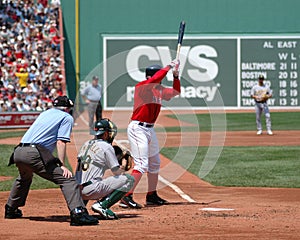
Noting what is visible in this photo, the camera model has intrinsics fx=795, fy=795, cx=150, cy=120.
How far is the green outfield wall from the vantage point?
43188 mm

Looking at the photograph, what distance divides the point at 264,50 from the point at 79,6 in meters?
10.4

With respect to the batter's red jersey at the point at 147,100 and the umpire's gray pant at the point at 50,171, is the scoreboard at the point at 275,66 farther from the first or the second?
the umpire's gray pant at the point at 50,171

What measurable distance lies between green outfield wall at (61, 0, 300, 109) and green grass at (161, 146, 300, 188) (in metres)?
20.2

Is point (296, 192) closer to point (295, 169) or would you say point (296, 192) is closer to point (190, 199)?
point (190, 199)

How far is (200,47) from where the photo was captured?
44.1 metres

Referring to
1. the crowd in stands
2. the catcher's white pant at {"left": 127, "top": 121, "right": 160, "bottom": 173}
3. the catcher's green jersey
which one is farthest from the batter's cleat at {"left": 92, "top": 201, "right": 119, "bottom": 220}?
the crowd in stands

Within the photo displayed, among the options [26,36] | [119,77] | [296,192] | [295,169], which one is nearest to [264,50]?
[119,77]

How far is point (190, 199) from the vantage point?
13008mm

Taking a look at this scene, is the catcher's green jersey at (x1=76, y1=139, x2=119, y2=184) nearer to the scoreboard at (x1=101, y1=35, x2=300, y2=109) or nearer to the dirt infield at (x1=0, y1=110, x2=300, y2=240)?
the dirt infield at (x1=0, y1=110, x2=300, y2=240)

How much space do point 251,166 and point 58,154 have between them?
29.4 feet

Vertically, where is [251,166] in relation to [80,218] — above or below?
below

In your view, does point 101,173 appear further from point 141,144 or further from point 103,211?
point 141,144

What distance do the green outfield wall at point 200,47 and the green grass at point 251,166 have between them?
20179mm

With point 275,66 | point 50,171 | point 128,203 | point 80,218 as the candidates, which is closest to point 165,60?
point 275,66
